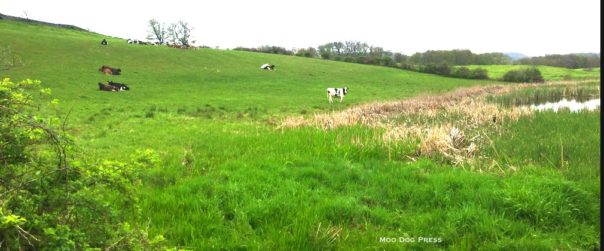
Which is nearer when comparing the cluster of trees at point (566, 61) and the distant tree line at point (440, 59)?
the distant tree line at point (440, 59)

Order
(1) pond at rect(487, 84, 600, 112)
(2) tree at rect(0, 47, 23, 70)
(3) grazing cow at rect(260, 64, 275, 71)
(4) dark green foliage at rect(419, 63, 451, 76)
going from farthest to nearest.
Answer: (4) dark green foliage at rect(419, 63, 451, 76), (3) grazing cow at rect(260, 64, 275, 71), (1) pond at rect(487, 84, 600, 112), (2) tree at rect(0, 47, 23, 70)

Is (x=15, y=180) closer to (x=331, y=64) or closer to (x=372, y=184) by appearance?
(x=372, y=184)

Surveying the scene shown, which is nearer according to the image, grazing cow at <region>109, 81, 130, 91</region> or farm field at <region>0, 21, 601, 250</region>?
farm field at <region>0, 21, 601, 250</region>

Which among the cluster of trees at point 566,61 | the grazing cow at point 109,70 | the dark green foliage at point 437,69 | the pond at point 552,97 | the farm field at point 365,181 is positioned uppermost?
the cluster of trees at point 566,61

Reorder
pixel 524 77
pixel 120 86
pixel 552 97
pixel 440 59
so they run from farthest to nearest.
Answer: pixel 440 59
pixel 524 77
pixel 552 97
pixel 120 86

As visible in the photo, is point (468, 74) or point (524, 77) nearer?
point (524, 77)

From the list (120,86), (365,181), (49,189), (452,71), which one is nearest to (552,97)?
(365,181)

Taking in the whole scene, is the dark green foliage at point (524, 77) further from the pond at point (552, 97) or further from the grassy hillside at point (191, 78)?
the pond at point (552, 97)

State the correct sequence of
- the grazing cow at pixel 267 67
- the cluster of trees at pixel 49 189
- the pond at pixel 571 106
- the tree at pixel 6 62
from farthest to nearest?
the grazing cow at pixel 267 67 → the pond at pixel 571 106 → the tree at pixel 6 62 → the cluster of trees at pixel 49 189

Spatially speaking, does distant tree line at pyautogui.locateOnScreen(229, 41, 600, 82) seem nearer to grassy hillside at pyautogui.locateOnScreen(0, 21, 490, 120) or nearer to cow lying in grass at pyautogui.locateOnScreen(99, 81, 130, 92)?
grassy hillside at pyautogui.locateOnScreen(0, 21, 490, 120)

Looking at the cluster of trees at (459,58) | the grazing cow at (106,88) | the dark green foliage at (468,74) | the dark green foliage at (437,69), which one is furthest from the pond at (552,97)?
the cluster of trees at (459,58)

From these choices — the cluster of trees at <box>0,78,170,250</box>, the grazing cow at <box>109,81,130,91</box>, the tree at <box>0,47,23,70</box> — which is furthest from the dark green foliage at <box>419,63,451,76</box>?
the cluster of trees at <box>0,78,170,250</box>

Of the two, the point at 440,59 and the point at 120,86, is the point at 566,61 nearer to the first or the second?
the point at 440,59

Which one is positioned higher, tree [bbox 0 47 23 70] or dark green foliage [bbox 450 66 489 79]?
dark green foliage [bbox 450 66 489 79]
